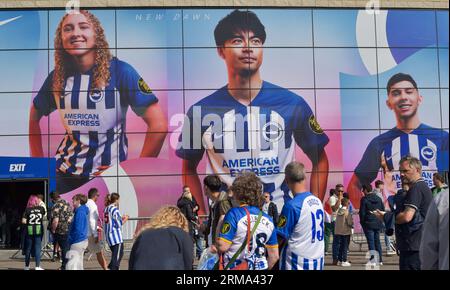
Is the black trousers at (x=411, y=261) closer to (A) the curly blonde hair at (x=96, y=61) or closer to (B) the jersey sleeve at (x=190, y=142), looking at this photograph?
(B) the jersey sleeve at (x=190, y=142)

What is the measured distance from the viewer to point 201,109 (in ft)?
71.4

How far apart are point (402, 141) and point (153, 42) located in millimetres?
9461

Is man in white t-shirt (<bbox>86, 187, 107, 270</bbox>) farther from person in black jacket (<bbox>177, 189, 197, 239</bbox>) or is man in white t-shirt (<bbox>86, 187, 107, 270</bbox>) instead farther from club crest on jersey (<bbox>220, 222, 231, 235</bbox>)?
club crest on jersey (<bbox>220, 222, 231, 235</bbox>)

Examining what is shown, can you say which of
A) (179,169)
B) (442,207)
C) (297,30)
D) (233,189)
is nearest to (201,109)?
(179,169)

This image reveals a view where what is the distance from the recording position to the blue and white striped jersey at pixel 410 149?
22156 mm

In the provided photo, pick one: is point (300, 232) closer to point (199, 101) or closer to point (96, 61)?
point (199, 101)

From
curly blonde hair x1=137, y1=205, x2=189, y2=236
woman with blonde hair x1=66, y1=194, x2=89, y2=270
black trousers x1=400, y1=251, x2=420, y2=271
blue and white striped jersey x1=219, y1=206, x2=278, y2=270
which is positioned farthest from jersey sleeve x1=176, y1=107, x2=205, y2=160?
curly blonde hair x1=137, y1=205, x2=189, y2=236

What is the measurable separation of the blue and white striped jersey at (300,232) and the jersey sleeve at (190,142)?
1600cm

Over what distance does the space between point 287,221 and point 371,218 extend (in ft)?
24.8

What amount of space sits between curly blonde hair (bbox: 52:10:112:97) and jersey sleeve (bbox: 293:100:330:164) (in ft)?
22.3

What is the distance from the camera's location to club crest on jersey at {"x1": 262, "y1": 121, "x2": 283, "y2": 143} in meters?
21.9

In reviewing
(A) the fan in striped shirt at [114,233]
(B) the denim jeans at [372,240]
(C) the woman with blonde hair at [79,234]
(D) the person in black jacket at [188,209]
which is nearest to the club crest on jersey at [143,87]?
(D) the person in black jacket at [188,209]
